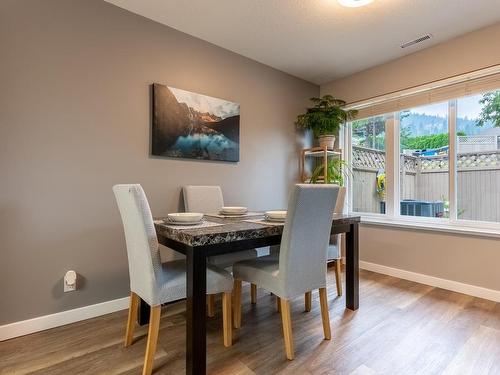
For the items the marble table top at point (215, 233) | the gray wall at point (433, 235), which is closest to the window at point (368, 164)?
the gray wall at point (433, 235)

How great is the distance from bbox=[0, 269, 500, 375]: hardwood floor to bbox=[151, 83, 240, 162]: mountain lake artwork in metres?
1.36

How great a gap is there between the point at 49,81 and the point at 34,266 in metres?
1.26

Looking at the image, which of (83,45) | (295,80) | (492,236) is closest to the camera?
(83,45)

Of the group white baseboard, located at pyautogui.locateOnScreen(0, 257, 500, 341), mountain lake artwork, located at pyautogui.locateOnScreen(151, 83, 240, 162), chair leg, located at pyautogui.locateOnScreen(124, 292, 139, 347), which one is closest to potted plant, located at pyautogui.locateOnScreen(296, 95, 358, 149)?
mountain lake artwork, located at pyautogui.locateOnScreen(151, 83, 240, 162)

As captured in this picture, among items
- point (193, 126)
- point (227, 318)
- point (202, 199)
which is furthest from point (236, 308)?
point (193, 126)

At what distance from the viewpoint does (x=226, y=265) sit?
213cm

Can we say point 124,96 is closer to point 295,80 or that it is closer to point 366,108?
point 295,80

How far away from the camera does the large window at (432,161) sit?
2.60 m

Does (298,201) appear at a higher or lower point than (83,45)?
lower

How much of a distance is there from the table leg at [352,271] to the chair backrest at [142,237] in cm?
150

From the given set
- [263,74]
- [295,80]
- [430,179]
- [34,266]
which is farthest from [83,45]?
[430,179]

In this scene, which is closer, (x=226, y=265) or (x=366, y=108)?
(x=226, y=265)

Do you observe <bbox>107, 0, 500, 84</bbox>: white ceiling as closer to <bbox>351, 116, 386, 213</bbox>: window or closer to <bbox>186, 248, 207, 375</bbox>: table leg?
<bbox>351, 116, 386, 213</bbox>: window

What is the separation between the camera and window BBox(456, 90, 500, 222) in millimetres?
2549
